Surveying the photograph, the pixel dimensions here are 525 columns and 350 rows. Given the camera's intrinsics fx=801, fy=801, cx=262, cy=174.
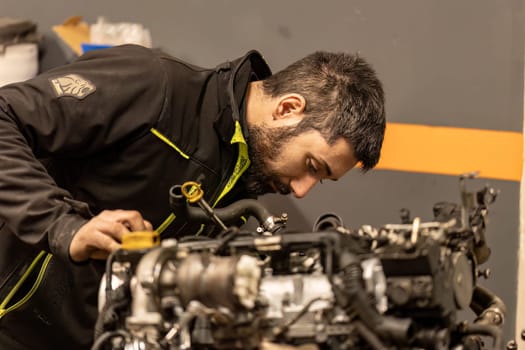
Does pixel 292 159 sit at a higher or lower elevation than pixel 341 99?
lower

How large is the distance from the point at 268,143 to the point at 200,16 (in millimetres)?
825

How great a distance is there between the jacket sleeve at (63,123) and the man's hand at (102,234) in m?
0.04

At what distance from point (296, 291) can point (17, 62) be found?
1670 mm

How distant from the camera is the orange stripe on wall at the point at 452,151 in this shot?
2299mm

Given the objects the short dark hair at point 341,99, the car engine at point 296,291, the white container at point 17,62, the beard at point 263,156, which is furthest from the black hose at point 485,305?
the white container at point 17,62

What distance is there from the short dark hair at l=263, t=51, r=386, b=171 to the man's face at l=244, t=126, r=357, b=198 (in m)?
0.02

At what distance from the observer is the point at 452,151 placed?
2.34m

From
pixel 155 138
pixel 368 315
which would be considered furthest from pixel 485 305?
pixel 155 138

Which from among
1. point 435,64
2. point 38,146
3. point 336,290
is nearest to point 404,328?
point 336,290

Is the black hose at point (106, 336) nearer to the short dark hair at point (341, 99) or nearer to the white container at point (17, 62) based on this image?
the short dark hair at point (341, 99)

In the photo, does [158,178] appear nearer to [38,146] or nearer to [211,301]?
[38,146]

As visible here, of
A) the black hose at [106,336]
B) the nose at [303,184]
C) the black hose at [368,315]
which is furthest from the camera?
the nose at [303,184]

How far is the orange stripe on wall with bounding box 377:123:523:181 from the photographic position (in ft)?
7.54

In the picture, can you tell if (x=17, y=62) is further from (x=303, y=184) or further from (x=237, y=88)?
(x=303, y=184)
